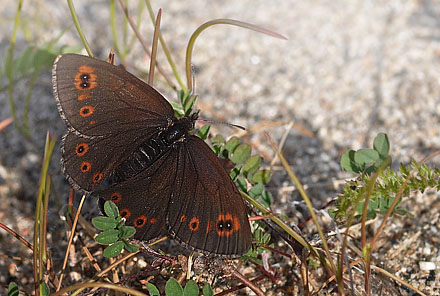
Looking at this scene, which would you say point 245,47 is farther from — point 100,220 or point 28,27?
point 100,220

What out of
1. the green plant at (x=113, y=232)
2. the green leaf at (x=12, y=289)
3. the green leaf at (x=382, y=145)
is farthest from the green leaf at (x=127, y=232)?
the green leaf at (x=382, y=145)

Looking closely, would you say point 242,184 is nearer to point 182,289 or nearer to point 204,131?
point 204,131

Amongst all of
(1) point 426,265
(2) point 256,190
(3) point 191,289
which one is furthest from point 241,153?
(1) point 426,265

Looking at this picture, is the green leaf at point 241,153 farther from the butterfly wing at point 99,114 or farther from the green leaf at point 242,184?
the butterfly wing at point 99,114

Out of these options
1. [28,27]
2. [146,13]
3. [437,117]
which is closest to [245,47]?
[146,13]

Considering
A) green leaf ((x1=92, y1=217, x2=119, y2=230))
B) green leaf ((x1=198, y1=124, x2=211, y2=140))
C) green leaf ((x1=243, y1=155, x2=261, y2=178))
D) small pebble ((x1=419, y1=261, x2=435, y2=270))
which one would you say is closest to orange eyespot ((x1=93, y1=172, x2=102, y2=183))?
Answer: green leaf ((x1=92, y1=217, x2=119, y2=230))
